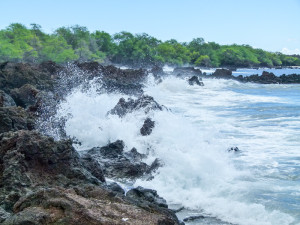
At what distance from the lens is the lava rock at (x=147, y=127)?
32.2 feet

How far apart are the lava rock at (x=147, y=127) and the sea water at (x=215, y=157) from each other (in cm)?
14

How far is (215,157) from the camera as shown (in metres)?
8.29

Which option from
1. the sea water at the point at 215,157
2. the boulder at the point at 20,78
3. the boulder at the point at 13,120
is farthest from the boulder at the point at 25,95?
the boulder at the point at 13,120

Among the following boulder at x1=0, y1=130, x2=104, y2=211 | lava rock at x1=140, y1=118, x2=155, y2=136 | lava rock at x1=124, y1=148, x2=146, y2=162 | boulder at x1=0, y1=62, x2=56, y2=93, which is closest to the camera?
boulder at x1=0, y1=130, x2=104, y2=211

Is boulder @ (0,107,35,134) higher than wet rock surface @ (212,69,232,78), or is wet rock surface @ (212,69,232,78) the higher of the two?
boulder @ (0,107,35,134)

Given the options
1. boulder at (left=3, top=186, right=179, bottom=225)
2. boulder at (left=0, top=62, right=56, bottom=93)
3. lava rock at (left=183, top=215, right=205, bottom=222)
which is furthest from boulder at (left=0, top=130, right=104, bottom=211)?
boulder at (left=0, top=62, right=56, bottom=93)

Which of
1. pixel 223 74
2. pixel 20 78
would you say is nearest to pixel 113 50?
pixel 223 74

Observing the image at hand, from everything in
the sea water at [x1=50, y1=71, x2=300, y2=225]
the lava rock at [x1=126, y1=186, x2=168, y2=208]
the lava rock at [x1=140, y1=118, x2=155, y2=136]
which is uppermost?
the lava rock at [x1=126, y1=186, x2=168, y2=208]

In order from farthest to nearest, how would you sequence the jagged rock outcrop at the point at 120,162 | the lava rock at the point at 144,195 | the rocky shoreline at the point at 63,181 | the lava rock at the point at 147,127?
the lava rock at the point at 147,127 → the jagged rock outcrop at the point at 120,162 → the lava rock at the point at 144,195 → the rocky shoreline at the point at 63,181

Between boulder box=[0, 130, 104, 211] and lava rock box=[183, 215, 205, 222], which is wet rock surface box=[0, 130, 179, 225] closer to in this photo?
boulder box=[0, 130, 104, 211]

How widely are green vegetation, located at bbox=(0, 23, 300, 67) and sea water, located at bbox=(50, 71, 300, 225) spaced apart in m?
27.8

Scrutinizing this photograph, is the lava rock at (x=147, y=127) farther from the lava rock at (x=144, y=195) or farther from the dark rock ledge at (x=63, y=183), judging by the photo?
the lava rock at (x=144, y=195)

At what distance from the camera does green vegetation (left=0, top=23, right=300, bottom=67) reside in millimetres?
41781

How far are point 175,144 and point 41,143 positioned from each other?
4.69 meters
